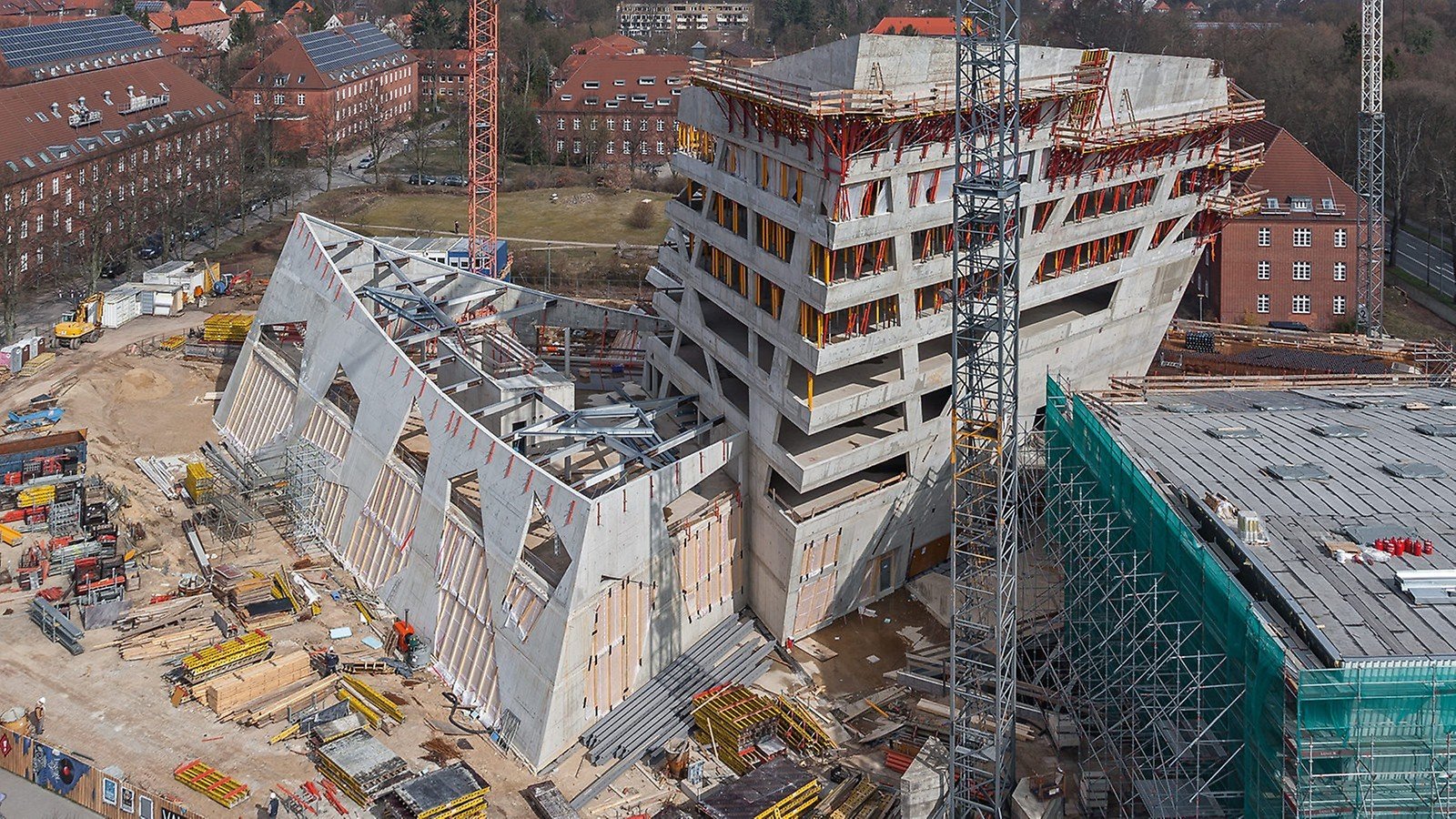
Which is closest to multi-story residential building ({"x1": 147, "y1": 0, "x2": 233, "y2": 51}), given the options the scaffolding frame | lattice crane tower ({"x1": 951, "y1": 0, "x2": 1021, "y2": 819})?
the scaffolding frame

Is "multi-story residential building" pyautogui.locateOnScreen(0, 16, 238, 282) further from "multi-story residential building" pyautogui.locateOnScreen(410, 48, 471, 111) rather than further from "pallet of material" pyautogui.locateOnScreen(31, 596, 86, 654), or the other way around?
"pallet of material" pyautogui.locateOnScreen(31, 596, 86, 654)

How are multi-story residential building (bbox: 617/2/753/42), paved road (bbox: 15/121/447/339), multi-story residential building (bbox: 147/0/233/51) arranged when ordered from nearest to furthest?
paved road (bbox: 15/121/447/339)
multi-story residential building (bbox: 147/0/233/51)
multi-story residential building (bbox: 617/2/753/42)

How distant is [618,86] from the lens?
119312mm

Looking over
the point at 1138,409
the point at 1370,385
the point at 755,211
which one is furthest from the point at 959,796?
the point at 1370,385

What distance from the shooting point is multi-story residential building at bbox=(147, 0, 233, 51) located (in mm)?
167250

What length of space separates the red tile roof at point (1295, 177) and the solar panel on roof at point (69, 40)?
8273 centimetres

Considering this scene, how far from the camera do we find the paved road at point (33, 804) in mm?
38938

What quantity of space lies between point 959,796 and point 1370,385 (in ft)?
77.3

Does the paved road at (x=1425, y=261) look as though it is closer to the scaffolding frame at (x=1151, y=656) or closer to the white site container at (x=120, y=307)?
the scaffolding frame at (x=1151, y=656)

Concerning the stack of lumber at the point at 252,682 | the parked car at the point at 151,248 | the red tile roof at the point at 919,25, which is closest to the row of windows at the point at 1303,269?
the stack of lumber at the point at 252,682

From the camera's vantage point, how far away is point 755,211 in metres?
45.9

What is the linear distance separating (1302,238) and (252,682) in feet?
185

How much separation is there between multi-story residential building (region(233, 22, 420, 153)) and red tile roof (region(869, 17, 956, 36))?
44.7 meters

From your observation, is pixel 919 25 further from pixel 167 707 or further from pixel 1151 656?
pixel 167 707
